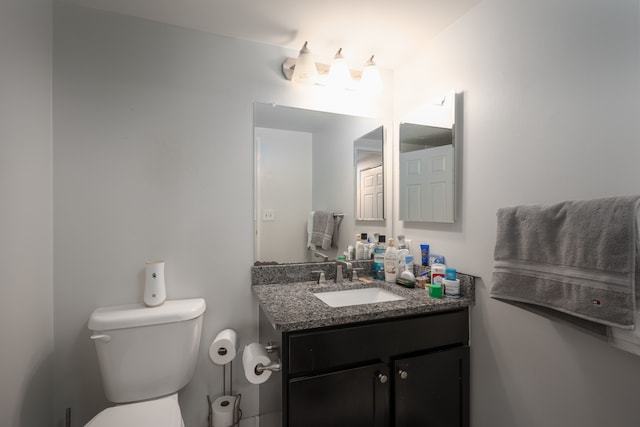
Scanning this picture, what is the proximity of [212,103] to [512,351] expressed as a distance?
175 centimetres

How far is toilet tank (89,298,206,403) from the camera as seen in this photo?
1146 millimetres

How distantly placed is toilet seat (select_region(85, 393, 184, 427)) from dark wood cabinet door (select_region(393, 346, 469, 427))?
86 centimetres

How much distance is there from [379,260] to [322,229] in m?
0.38

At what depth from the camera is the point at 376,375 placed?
108 cm

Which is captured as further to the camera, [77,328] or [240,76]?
[240,76]

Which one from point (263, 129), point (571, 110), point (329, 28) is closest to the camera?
point (571, 110)

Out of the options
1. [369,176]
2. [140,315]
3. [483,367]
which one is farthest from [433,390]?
[140,315]

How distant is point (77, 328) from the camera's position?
4.13ft

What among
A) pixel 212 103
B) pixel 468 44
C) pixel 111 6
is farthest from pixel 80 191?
pixel 468 44

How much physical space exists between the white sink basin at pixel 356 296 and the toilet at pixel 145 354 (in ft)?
2.02

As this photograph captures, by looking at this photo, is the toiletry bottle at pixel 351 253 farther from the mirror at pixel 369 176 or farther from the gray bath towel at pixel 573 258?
the gray bath towel at pixel 573 258

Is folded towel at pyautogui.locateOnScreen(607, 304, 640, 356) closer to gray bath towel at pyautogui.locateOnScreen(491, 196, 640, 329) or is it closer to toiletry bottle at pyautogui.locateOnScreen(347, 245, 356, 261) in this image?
gray bath towel at pyautogui.locateOnScreen(491, 196, 640, 329)

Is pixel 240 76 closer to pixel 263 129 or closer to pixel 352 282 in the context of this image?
pixel 263 129

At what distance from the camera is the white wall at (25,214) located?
0.95 metres
